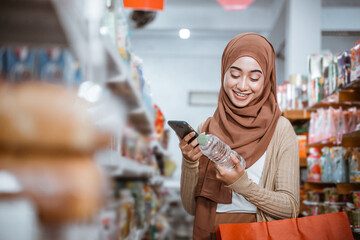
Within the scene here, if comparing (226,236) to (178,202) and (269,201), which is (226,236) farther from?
(178,202)

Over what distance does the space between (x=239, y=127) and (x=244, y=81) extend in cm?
18

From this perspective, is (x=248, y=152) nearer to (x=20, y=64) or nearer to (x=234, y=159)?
(x=234, y=159)

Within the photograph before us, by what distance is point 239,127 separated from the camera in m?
1.50

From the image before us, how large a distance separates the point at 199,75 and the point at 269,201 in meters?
7.45

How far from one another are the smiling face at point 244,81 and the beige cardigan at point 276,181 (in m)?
0.15

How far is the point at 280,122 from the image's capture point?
1469mm

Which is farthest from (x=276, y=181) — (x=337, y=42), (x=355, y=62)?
(x=337, y=42)

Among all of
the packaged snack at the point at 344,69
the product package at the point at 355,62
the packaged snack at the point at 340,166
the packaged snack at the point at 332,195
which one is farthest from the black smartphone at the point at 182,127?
the packaged snack at the point at 332,195

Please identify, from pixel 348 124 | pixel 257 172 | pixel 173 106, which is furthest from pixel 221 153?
pixel 173 106

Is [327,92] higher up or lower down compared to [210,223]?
higher up

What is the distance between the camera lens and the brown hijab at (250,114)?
142cm

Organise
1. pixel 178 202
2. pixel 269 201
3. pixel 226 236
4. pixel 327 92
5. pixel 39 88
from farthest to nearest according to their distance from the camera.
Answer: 1. pixel 178 202
2. pixel 327 92
3. pixel 269 201
4. pixel 226 236
5. pixel 39 88

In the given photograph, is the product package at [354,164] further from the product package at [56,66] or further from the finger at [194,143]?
the product package at [56,66]

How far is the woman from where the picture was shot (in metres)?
1.36
